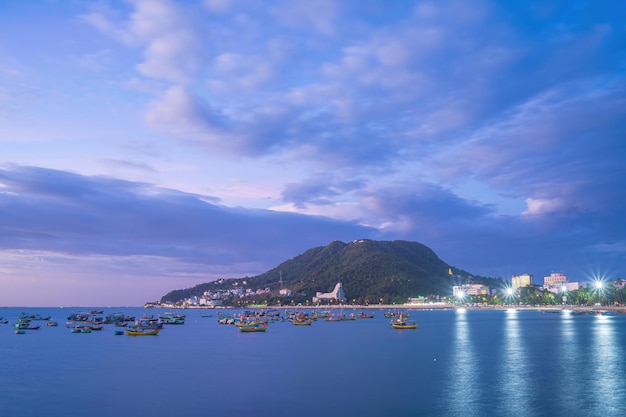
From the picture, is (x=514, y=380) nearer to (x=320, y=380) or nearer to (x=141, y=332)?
(x=320, y=380)

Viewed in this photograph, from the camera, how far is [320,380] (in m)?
39.8

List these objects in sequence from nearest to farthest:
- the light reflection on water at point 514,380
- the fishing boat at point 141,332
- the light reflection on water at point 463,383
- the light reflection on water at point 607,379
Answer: the light reflection on water at point 463,383 → the light reflection on water at point 514,380 → the light reflection on water at point 607,379 → the fishing boat at point 141,332

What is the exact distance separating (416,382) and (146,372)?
875 inches

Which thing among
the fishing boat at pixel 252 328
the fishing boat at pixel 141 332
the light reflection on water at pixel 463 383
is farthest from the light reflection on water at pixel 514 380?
the fishing boat at pixel 141 332

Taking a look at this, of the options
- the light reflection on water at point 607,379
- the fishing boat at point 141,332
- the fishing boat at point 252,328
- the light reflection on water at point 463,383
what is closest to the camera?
the light reflection on water at point 463,383

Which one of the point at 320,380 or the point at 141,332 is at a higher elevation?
the point at 141,332

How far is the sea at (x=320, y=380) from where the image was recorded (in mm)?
30875

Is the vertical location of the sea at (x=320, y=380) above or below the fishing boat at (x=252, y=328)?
below

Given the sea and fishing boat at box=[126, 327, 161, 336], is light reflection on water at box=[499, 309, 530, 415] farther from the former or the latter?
fishing boat at box=[126, 327, 161, 336]

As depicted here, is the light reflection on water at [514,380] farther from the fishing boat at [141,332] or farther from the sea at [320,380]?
the fishing boat at [141,332]

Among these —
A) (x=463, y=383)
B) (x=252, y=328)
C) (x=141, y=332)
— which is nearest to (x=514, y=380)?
(x=463, y=383)

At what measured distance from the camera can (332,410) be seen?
29859mm

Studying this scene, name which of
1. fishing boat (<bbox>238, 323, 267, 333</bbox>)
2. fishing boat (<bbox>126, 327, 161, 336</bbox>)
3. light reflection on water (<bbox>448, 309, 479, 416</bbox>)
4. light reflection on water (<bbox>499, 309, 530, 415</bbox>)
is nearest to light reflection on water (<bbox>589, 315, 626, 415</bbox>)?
light reflection on water (<bbox>499, 309, 530, 415</bbox>)

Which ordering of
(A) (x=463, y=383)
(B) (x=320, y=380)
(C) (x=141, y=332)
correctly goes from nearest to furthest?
1. (A) (x=463, y=383)
2. (B) (x=320, y=380)
3. (C) (x=141, y=332)
